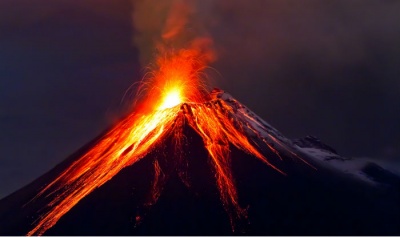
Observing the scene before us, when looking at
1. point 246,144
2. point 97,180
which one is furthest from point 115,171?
point 246,144

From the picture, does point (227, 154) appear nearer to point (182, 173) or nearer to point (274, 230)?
point (182, 173)

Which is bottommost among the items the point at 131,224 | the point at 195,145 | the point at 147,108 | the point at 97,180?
the point at 131,224

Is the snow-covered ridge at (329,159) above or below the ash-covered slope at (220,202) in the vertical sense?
above

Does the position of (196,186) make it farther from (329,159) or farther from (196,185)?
(329,159)

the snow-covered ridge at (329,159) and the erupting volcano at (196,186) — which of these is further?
the snow-covered ridge at (329,159)

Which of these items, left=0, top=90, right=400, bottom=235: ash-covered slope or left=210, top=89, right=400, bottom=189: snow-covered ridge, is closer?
left=0, top=90, right=400, bottom=235: ash-covered slope

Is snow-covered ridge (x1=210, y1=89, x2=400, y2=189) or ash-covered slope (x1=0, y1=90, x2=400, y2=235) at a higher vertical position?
snow-covered ridge (x1=210, y1=89, x2=400, y2=189)

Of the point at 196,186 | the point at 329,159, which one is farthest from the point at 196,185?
the point at 329,159

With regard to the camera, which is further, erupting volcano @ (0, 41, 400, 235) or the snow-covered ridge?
the snow-covered ridge

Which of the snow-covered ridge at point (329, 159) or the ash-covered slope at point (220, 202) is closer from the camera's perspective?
the ash-covered slope at point (220, 202)
